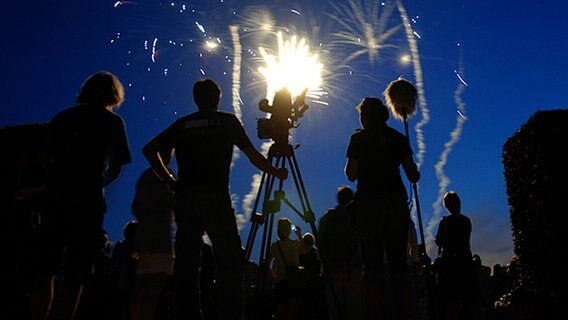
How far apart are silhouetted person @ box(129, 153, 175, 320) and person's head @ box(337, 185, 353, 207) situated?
2.69 m

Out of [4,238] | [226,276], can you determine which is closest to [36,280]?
[226,276]

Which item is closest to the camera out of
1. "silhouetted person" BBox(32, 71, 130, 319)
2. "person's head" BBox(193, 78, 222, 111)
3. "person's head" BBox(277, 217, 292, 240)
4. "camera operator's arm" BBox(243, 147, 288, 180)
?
"silhouetted person" BBox(32, 71, 130, 319)

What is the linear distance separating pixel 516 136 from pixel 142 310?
261 inches

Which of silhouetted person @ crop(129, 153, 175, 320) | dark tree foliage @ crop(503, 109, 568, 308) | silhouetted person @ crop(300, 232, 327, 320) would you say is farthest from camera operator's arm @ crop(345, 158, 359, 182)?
dark tree foliage @ crop(503, 109, 568, 308)

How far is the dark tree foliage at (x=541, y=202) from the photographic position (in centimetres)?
700

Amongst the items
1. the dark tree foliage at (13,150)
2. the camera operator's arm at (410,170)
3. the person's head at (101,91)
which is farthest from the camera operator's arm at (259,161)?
the dark tree foliage at (13,150)

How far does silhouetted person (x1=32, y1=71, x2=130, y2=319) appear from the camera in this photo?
3385 mm

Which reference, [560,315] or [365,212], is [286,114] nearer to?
[365,212]

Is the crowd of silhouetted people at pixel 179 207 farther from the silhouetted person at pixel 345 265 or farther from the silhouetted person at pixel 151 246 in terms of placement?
the silhouetted person at pixel 345 265

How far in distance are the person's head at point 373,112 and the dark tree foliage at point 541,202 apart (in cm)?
379

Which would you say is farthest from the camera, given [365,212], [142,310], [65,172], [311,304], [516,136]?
[516,136]

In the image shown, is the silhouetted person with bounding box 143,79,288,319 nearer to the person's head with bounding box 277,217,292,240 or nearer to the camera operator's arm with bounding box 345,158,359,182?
the camera operator's arm with bounding box 345,158,359,182

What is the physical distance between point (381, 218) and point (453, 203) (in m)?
3.01

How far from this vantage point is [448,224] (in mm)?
6520
